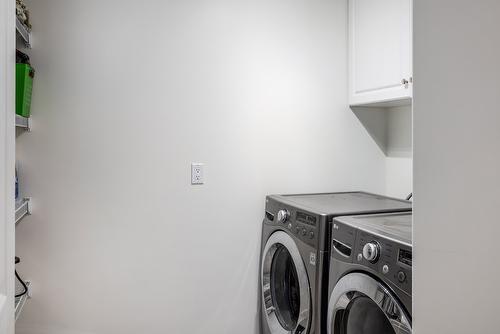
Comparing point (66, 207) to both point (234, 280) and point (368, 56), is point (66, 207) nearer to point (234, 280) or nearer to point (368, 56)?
point (234, 280)

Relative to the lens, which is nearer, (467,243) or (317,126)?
(467,243)

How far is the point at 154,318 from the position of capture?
1818 mm

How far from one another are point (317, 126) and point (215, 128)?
2.10 feet

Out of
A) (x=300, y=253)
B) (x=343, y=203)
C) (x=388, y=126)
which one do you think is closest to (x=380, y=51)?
(x=388, y=126)

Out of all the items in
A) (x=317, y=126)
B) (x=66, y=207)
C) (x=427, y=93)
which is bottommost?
(x=66, y=207)

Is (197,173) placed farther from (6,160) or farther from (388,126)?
(388,126)

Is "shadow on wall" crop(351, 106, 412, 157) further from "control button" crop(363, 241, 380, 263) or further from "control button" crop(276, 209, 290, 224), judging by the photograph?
"control button" crop(363, 241, 380, 263)

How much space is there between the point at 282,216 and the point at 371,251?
2.13 feet

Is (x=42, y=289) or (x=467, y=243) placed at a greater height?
(x=467, y=243)

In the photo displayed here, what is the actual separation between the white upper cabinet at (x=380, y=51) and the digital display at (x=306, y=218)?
2.58ft

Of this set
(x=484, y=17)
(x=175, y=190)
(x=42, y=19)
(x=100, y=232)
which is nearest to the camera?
(x=484, y=17)

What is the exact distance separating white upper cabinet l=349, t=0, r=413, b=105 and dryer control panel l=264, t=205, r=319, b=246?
793 mm

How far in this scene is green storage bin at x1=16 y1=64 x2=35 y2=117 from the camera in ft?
4.63

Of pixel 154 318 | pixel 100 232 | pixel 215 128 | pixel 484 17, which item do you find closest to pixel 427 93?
pixel 484 17
